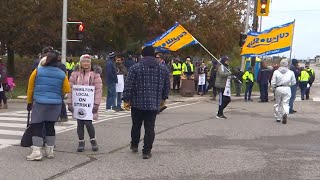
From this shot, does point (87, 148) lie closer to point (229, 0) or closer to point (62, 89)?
point (62, 89)

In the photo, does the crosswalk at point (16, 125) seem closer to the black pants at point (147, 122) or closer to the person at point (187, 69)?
the black pants at point (147, 122)

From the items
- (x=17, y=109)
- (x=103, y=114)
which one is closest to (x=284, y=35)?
(x=103, y=114)

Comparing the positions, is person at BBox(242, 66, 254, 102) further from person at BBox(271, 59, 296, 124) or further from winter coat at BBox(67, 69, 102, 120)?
winter coat at BBox(67, 69, 102, 120)

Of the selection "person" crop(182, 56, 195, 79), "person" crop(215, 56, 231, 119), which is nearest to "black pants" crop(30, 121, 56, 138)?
"person" crop(215, 56, 231, 119)

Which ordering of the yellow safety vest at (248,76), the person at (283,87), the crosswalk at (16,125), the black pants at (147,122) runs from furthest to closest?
the yellow safety vest at (248,76), the person at (283,87), the crosswalk at (16,125), the black pants at (147,122)

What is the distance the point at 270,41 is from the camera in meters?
19.8

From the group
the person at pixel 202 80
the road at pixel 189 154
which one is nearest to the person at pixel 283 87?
the road at pixel 189 154

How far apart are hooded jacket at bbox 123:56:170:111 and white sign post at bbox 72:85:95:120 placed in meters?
0.71

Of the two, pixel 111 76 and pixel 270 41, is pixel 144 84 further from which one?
pixel 270 41

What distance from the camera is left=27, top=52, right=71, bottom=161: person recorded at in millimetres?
7090

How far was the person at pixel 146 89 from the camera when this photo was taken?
733cm

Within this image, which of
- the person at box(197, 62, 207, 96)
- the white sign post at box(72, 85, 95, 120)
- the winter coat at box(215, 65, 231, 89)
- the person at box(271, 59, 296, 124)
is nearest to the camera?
the white sign post at box(72, 85, 95, 120)

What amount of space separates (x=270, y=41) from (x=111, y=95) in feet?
27.8

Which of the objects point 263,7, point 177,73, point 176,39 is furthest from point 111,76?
point 263,7
